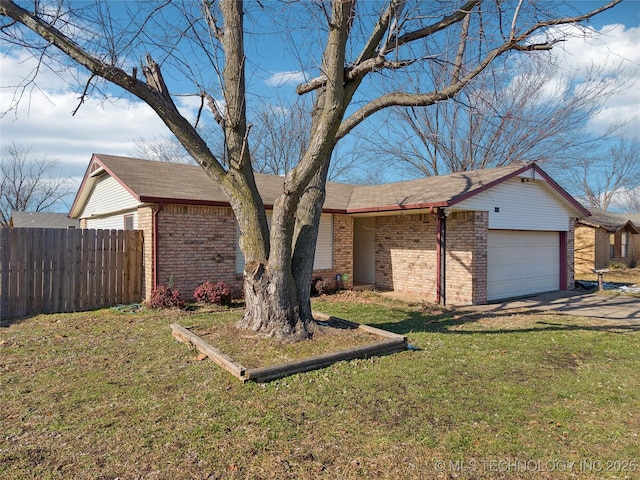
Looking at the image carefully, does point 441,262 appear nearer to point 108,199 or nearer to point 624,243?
point 108,199

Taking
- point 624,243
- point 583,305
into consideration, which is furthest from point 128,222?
point 624,243

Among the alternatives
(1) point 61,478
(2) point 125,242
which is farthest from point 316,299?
(1) point 61,478

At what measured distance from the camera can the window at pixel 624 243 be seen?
23.5 metres

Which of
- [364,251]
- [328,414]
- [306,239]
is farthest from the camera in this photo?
[364,251]

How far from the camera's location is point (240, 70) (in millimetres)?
6441

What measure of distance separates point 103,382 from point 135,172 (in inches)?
311

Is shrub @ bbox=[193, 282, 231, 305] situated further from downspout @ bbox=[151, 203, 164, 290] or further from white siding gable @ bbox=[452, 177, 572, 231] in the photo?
white siding gable @ bbox=[452, 177, 572, 231]

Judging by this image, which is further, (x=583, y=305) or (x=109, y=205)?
(x=109, y=205)

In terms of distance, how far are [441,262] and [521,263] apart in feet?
10.9

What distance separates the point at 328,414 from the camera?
393cm

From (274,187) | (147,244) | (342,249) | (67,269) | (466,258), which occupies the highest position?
(274,187)

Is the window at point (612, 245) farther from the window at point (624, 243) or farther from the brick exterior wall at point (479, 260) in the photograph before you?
the brick exterior wall at point (479, 260)

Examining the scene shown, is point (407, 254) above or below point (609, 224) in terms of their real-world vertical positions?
below

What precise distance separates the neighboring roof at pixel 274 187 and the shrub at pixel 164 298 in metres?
2.11
